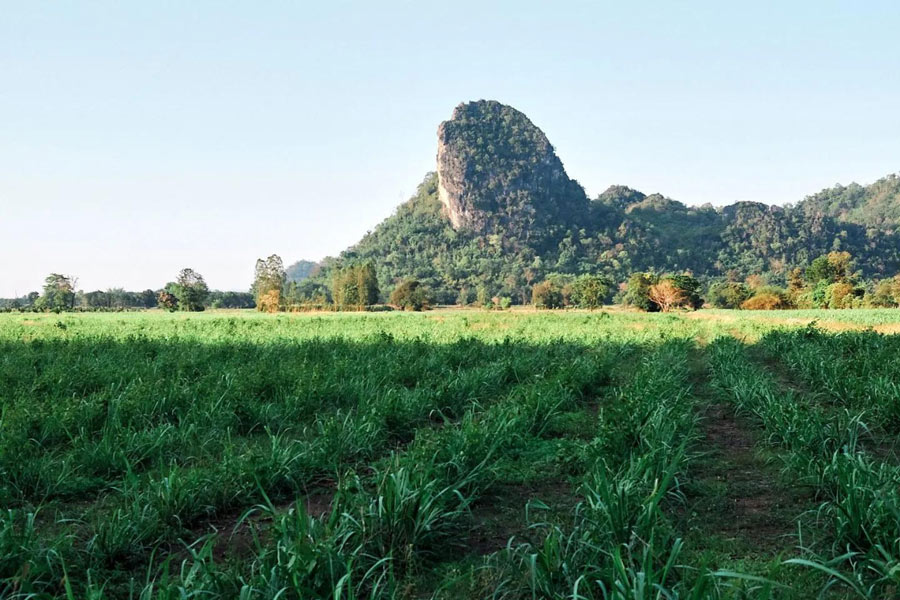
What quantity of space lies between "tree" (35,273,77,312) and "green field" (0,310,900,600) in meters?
98.0

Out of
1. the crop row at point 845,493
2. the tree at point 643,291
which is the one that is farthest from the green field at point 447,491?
the tree at point 643,291

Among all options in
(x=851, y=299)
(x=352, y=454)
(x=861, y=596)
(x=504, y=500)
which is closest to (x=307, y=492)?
(x=352, y=454)

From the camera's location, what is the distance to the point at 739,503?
180 inches

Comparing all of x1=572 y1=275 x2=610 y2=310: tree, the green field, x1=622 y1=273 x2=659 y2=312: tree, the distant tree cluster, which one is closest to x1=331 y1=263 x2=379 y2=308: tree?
x1=572 y1=275 x2=610 y2=310: tree

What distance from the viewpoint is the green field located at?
3039 mm

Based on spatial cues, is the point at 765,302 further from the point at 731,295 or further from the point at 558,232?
the point at 558,232

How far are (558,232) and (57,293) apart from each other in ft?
379

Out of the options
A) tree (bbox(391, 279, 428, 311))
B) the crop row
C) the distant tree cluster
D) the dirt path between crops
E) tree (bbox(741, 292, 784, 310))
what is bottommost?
tree (bbox(741, 292, 784, 310))

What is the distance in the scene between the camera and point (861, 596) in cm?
303

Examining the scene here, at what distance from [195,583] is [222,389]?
5748 millimetres

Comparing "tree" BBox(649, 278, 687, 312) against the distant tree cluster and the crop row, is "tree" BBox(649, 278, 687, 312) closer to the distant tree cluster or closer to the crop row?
the distant tree cluster

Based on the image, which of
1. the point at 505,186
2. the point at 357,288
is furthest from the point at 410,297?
the point at 505,186

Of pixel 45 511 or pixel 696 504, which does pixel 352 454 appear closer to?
pixel 45 511

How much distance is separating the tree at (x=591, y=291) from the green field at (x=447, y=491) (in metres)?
81.0
